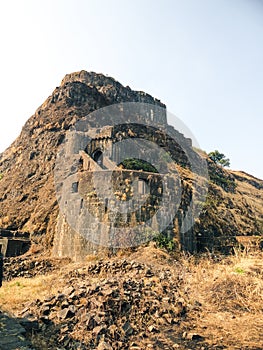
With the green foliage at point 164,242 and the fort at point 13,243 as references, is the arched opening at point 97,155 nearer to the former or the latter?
the fort at point 13,243

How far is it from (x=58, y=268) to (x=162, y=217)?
17.6 ft

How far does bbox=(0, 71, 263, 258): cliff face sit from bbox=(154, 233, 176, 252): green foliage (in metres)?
3.03

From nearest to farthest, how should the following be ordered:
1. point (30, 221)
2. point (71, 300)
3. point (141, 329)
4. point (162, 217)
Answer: point (141, 329), point (71, 300), point (162, 217), point (30, 221)

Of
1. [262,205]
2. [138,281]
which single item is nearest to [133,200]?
[138,281]

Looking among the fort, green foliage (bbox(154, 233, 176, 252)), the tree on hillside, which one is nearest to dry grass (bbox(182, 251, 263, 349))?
green foliage (bbox(154, 233, 176, 252))

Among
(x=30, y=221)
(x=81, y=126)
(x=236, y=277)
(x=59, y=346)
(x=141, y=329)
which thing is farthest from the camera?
(x=81, y=126)

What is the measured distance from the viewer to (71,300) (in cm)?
679

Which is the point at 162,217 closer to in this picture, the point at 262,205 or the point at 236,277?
the point at 236,277

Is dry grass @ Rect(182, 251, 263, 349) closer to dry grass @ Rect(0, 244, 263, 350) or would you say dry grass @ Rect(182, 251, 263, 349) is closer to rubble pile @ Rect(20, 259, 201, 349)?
dry grass @ Rect(0, 244, 263, 350)

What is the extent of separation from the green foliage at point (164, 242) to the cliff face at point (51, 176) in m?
3.03

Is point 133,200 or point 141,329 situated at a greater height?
point 133,200

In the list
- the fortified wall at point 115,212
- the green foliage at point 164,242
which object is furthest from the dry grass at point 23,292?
the green foliage at point 164,242

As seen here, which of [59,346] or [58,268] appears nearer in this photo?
[59,346]

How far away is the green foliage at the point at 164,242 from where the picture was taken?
1359 centimetres
